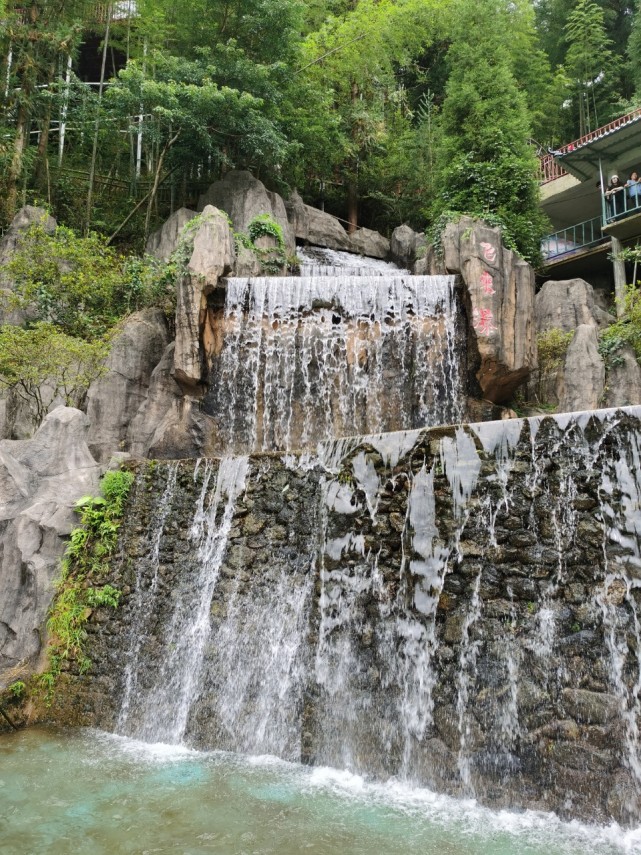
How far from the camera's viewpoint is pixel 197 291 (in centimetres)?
1152

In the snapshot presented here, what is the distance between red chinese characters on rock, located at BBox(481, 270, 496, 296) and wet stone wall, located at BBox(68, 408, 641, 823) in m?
6.16

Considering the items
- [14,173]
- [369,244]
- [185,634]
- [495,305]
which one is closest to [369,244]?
[369,244]

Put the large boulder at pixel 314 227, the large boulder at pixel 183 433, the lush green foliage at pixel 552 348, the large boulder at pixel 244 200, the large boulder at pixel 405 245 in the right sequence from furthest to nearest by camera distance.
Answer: the large boulder at pixel 405 245 → the large boulder at pixel 314 227 → the large boulder at pixel 244 200 → the lush green foliage at pixel 552 348 → the large boulder at pixel 183 433

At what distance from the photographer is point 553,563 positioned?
4.89m

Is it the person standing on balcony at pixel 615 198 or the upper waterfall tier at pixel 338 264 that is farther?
the person standing on balcony at pixel 615 198

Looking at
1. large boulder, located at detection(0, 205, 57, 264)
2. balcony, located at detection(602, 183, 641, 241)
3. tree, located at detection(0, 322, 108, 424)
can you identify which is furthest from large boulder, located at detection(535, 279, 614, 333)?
large boulder, located at detection(0, 205, 57, 264)

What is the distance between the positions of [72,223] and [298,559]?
1521 centimetres

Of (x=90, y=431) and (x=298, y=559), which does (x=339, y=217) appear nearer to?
(x=90, y=431)

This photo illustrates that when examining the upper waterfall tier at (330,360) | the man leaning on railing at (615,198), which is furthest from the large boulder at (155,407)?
the man leaning on railing at (615,198)

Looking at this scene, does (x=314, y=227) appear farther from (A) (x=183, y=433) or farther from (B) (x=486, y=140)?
(A) (x=183, y=433)

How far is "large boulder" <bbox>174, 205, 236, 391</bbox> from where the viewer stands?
37.0 ft

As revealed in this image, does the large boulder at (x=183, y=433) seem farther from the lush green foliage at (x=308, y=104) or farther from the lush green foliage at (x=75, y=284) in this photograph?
the lush green foliage at (x=308, y=104)

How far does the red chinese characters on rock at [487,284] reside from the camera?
11.2 m

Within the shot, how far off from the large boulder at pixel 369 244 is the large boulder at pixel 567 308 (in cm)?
639
